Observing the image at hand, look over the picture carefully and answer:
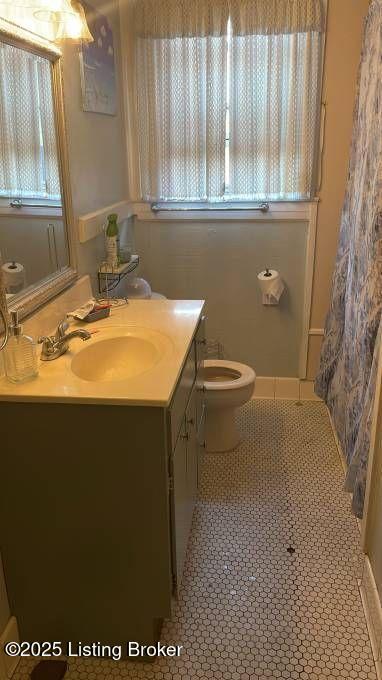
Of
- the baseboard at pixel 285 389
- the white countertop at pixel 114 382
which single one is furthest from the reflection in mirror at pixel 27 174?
the baseboard at pixel 285 389

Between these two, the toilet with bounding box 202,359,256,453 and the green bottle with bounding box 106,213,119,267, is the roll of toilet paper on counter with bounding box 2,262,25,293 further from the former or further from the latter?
the toilet with bounding box 202,359,256,453

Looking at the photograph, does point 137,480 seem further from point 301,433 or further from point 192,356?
point 301,433

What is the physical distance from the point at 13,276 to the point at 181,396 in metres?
0.62

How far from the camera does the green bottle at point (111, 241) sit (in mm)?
2439

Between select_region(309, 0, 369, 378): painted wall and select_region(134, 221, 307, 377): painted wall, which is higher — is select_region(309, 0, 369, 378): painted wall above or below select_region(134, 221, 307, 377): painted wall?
above

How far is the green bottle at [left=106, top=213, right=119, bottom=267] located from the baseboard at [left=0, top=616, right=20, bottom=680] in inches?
57.2

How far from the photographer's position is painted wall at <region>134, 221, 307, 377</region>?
9.99 ft

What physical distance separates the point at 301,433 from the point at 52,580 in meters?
1.64

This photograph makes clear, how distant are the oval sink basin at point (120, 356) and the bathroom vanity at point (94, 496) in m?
0.01

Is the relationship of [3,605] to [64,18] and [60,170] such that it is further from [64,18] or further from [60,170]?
[64,18]

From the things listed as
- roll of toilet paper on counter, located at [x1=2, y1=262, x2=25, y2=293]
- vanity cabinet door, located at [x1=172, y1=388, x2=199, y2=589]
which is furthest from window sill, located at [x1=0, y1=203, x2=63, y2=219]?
vanity cabinet door, located at [x1=172, y1=388, x2=199, y2=589]

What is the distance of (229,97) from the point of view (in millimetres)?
2779

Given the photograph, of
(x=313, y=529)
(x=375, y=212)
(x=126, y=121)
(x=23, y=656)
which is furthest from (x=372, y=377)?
(x=126, y=121)

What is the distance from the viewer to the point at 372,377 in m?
1.81
